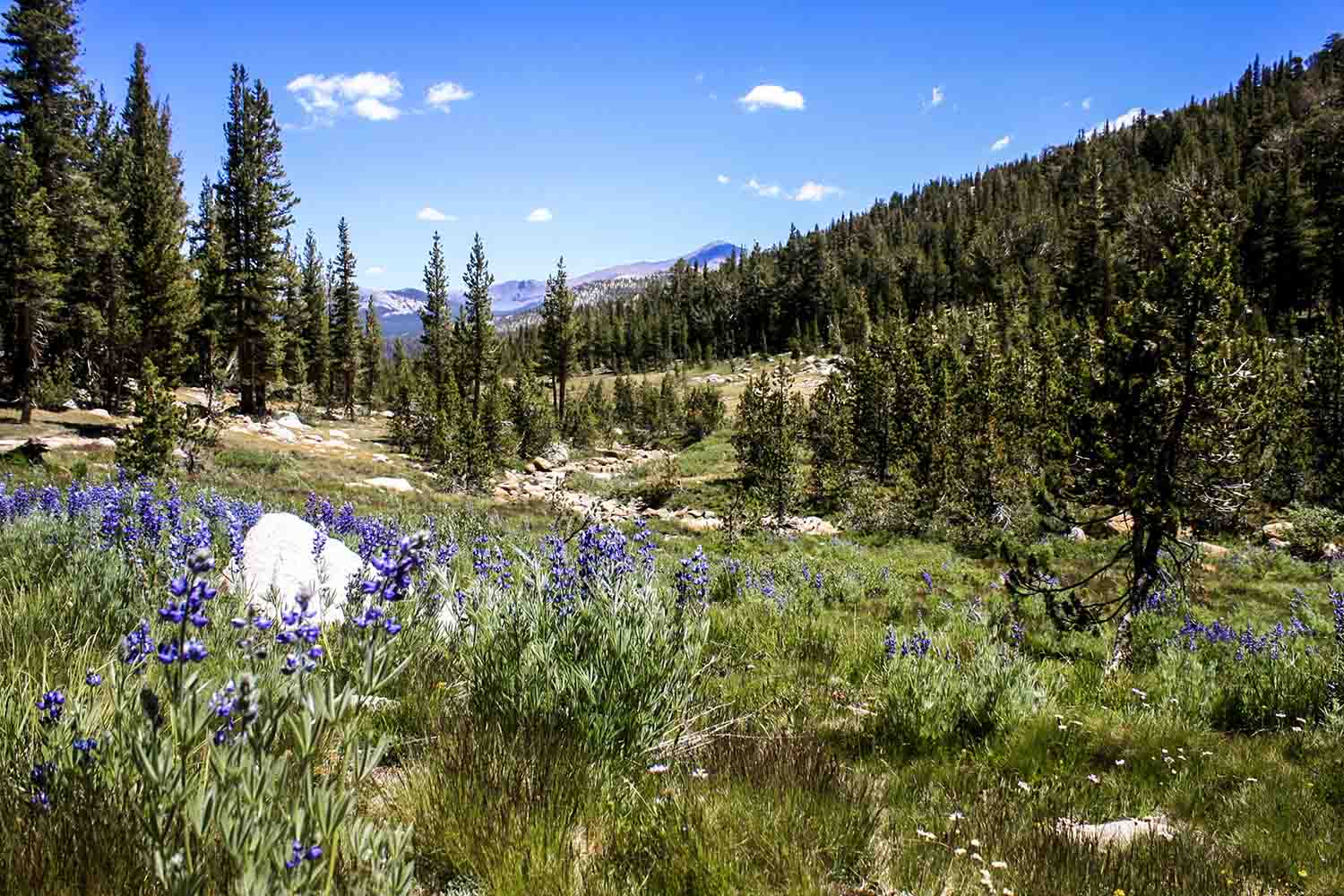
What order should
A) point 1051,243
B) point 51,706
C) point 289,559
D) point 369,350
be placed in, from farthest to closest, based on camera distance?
point 1051,243
point 369,350
point 289,559
point 51,706

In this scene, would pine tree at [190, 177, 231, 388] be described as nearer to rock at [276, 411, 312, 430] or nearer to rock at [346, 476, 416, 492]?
rock at [276, 411, 312, 430]

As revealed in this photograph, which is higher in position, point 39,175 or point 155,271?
point 39,175

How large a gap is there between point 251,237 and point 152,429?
1227 inches

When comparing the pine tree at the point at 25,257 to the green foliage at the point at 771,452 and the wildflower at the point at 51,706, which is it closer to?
the green foliage at the point at 771,452

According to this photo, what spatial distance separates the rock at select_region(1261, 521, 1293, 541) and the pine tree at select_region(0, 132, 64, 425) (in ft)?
157

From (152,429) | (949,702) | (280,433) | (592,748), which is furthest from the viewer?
(280,433)

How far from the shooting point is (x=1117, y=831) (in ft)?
11.3

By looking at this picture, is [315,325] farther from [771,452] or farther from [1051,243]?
[1051,243]

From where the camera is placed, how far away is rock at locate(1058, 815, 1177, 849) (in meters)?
3.15

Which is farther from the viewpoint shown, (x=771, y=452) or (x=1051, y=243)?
(x=1051, y=243)

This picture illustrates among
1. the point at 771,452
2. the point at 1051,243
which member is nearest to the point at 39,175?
the point at 771,452

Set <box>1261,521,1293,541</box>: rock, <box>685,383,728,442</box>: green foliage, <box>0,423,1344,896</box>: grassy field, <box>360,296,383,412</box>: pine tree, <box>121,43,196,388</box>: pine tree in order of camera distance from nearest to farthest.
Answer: <box>0,423,1344,896</box>: grassy field
<box>1261,521,1293,541</box>: rock
<box>121,43,196,388</box>: pine tree
<box>685,383,728,442</box>: green foliage
<box>360,296,383,412</box>: pine tree

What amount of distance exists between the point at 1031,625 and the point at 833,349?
3659 inches

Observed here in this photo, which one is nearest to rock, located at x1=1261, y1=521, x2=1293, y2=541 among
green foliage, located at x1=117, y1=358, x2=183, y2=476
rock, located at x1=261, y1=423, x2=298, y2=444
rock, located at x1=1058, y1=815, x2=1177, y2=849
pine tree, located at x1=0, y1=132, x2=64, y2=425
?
rock, located at x1=1058, y1=815, x2=1177, y2=849
